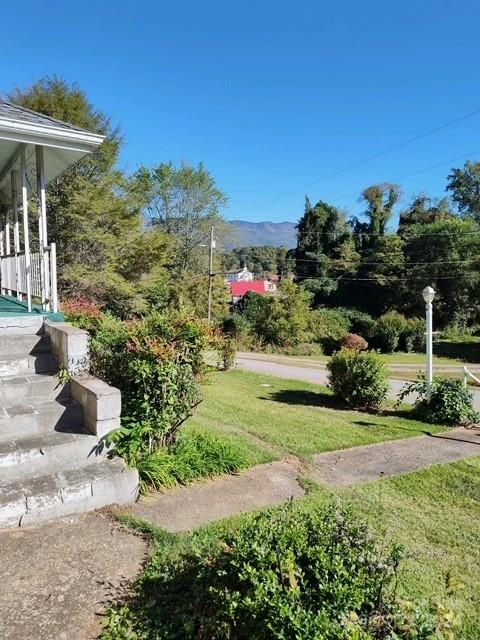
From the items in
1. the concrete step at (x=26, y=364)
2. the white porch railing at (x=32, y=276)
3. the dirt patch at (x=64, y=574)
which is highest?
the white porch railing at (x=32, y=276)

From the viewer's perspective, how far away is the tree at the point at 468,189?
4306cm

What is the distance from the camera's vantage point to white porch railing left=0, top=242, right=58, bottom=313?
559 cm

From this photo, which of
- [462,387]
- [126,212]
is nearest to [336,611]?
[462,387]

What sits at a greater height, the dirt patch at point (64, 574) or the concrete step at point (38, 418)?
the concrete step at point (38, 418)

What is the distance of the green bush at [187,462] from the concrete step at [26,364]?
150cm

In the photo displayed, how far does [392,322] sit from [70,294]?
20.1 metres

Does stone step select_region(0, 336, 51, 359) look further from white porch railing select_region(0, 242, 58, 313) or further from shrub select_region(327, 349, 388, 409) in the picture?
shrub select_region(327, 349, 388, 409)

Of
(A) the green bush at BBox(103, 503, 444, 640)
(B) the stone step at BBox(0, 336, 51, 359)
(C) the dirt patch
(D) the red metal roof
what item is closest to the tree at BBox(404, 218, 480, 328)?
(D) the red metal roof

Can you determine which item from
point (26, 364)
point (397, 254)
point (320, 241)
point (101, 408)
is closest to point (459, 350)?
point (397, 254)

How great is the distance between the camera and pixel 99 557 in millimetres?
2672

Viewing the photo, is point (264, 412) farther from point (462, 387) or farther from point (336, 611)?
point (336, 611)

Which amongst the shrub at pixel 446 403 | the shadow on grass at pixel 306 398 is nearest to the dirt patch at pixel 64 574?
the shrub at pixel 446 403

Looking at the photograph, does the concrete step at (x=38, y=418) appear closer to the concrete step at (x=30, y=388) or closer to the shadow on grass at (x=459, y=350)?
the concrete step at (x=30, y=388)

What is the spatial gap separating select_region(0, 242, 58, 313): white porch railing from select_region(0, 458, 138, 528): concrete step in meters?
2.82
